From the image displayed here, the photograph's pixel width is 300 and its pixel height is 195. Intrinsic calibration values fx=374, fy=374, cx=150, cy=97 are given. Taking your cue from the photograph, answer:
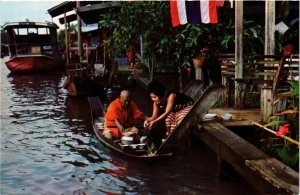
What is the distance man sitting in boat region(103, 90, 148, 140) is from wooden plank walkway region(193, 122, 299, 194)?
5.30 ft

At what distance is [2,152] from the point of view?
7949mm

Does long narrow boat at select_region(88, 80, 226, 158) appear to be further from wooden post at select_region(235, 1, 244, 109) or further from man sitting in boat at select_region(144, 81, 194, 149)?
wooden post at select_region(235, 1, 244, 109)

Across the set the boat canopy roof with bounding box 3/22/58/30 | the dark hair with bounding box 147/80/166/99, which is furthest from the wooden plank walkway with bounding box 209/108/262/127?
the boat canopy roof with bounding box 3/22/58/30

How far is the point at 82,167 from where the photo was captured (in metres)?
6.76

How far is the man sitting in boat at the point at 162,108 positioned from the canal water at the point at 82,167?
0.50 m

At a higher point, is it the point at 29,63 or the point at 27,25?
the point at 27,25

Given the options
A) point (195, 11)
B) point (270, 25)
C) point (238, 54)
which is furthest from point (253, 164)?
point (195, 11)

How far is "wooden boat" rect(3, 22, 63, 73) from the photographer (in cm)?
2619

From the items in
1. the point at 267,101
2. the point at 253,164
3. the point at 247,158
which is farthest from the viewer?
the point at 267,101

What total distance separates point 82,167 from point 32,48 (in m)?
22.9

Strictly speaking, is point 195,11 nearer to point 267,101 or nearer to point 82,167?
point 267,101

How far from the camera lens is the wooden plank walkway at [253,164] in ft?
12.7

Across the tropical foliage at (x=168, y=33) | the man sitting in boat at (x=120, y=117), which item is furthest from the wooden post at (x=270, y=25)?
the man sitting in boat at (x=120, y=117)

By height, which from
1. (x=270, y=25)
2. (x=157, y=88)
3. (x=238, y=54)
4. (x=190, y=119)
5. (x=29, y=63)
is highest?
(x=270, y=25)
